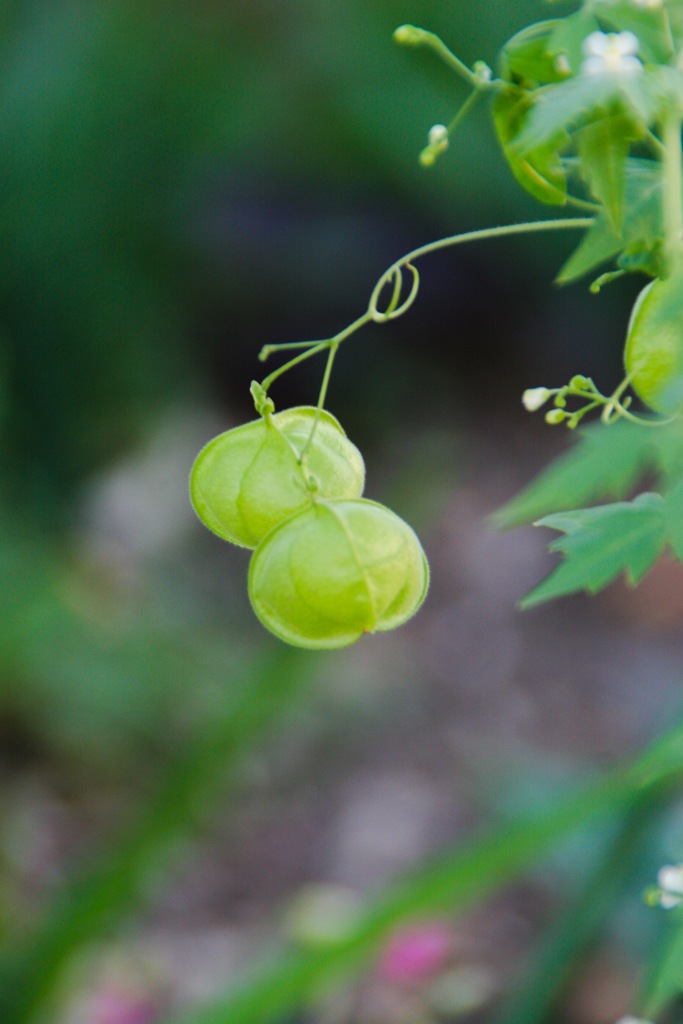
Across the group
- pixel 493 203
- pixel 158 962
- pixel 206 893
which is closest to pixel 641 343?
pixel 158 962

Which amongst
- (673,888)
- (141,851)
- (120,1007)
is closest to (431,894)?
(141,851)

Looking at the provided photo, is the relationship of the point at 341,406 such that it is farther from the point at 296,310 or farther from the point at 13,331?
the point at 13,331

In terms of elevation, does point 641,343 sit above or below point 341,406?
below

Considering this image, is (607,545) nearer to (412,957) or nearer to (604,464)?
(604,464)

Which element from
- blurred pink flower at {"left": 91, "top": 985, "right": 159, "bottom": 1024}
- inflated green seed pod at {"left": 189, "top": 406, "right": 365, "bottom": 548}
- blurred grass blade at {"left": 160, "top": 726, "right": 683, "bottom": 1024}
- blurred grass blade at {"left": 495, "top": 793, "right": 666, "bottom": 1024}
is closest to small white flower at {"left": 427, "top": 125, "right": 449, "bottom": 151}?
inflated green seed pod at {"left": 189, "top": 406, "right": 365, "bottom": 548}

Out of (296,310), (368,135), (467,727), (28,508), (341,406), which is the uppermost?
(368,135)

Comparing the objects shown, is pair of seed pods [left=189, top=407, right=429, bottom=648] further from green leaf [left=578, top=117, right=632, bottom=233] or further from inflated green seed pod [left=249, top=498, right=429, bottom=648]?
green leaf [left=578, top=117, right=632, bottom=233]
